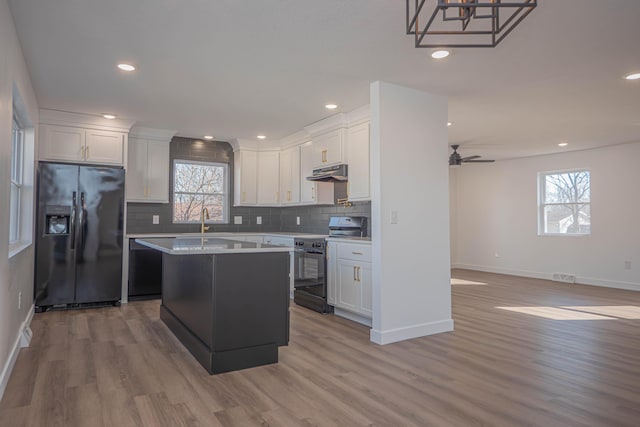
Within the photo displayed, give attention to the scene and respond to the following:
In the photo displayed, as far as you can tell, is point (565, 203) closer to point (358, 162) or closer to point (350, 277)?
point (358, 162)

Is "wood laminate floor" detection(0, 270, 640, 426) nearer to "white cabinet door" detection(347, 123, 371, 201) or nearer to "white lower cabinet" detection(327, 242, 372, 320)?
"white lower cabinet" detection(327, 242, 372, 320)

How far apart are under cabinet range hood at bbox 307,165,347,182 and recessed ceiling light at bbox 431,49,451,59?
6.22 ft

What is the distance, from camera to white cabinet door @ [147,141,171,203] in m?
5.74

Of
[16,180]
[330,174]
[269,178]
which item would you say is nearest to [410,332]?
[330,174]

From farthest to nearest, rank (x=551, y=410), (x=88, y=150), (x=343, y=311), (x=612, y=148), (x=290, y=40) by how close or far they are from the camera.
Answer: (x=612, y=148)
(x=88, y=150)
(x=343, y=311)
(x=290, y=40)
(x=551, y=410)

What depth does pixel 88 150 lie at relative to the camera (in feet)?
16.6

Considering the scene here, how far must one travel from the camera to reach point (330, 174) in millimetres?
4957

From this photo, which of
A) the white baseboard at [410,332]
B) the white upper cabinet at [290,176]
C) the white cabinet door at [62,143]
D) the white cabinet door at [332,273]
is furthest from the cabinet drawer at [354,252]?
the white cabinet door at [62,143]

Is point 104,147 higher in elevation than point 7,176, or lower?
higher

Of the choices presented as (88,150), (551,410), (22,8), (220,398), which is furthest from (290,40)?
(88,150)

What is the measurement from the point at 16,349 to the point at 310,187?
3651 millimetres

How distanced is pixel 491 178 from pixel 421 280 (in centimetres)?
557

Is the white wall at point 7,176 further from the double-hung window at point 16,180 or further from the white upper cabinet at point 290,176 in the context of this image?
the white upper cabinet at point 290,176

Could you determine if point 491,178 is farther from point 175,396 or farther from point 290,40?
point 175,396
